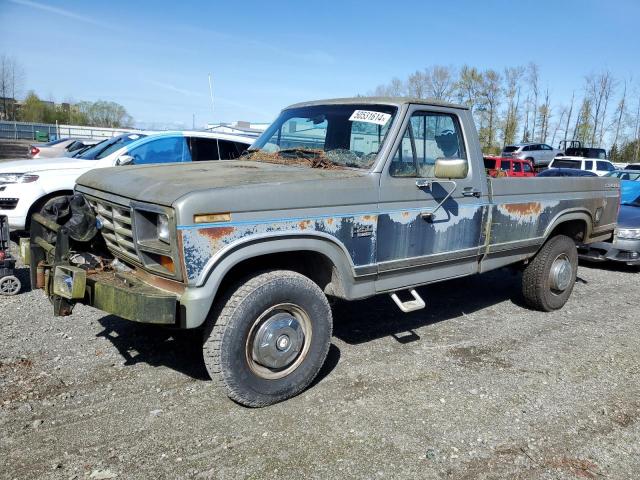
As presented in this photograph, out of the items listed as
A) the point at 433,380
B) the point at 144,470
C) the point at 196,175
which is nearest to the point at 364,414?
the point at 433,380

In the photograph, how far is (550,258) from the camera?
19.0ft

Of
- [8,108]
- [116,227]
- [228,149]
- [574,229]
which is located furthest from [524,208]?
[8,108]

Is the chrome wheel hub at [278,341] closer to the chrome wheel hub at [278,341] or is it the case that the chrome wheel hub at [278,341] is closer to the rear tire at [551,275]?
the chrome wheel hub at [278,341]

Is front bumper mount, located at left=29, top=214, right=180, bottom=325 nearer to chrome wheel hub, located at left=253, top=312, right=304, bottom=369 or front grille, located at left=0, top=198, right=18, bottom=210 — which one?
chrome wheel hub, located at left=253, top=312, right=304, bottom=369

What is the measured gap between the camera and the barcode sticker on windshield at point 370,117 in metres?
4.25

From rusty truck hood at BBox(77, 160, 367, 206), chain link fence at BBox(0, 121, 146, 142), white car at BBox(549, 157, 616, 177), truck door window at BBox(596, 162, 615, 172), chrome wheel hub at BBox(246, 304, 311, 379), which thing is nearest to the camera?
rusty truck hood at BBox(77, 160, 367, 206)

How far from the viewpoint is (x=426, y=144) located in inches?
174

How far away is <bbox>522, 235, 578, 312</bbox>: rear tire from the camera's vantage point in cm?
578

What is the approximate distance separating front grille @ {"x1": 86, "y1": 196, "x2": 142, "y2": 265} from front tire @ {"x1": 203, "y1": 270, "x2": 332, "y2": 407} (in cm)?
75

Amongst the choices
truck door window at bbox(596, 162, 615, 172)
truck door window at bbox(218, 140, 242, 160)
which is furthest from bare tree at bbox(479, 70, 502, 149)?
truck door window at bbox(218, 140, 242, 160)

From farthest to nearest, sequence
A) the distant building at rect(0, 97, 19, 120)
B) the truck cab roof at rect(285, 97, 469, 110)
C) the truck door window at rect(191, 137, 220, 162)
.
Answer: the distant building at rect(0, 97, 19, 120), the truck door window at rect(191, 137, 220, 162), the truck cab roof at rect(285, 97, 469, 110)

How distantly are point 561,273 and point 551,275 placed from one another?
15 cm

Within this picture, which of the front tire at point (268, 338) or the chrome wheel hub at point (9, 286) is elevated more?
the front tire at point (268, 338)

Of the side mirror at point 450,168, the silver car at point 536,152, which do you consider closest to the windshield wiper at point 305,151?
the side mirror at point 450,168
